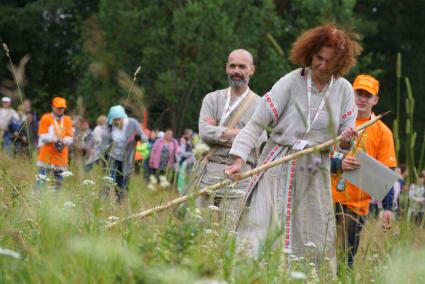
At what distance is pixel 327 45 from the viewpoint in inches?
222

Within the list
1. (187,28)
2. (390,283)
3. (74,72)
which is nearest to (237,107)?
(390,283)

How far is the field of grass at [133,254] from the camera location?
8.77 feet

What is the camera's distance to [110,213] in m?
4.42

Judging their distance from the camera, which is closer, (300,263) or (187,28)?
(300,263)

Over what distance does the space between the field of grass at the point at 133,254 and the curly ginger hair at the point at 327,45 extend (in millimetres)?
1870

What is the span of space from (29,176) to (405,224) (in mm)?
2333

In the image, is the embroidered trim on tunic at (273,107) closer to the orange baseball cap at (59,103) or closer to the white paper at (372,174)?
the white paper at (372,174)

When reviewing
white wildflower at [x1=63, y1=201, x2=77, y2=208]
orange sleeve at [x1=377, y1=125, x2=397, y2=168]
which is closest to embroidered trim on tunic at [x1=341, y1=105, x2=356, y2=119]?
orange sleeve at [x1=377, y1=125, x2=397, y2=168]

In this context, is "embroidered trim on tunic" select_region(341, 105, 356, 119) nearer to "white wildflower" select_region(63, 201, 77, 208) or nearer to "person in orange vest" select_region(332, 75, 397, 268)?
"person in orange vest" select_region(332, 75, 397, 268)

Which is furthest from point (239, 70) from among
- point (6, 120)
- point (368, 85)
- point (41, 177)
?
point (6, 120)

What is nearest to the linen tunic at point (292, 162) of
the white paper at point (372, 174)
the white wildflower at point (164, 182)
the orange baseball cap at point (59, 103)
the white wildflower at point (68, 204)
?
the white paper at point (372, 174)

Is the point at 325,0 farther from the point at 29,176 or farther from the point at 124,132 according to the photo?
the point at 29,176

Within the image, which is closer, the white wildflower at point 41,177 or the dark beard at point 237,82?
the white wildflower at point 41,177

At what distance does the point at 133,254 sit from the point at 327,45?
10.4 ft
